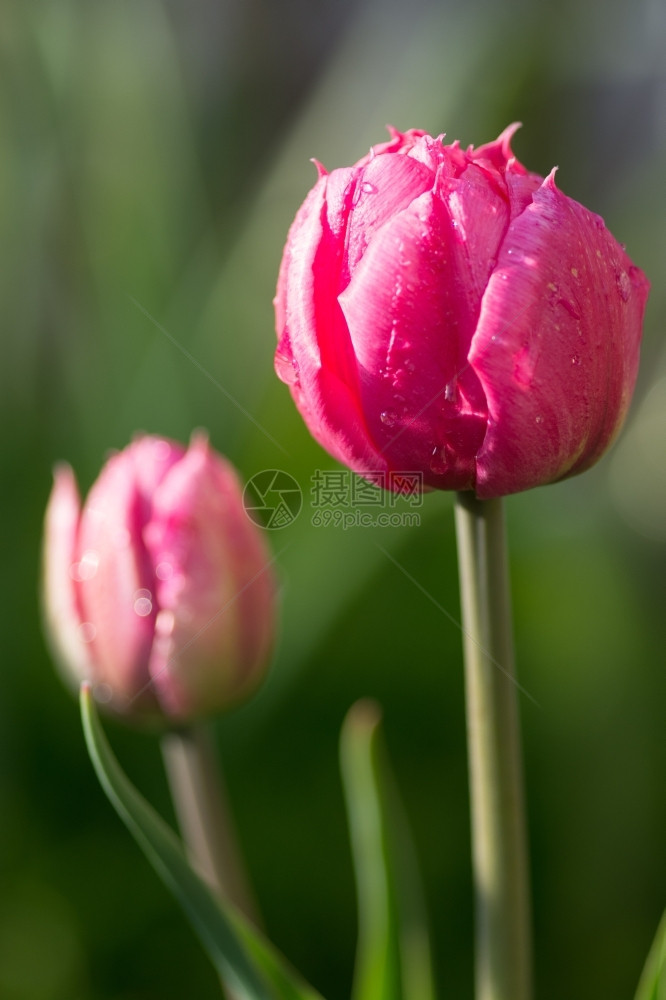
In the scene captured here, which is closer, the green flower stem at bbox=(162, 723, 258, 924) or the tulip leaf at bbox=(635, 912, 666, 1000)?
Answer: the tulip leaf at bbox=(635, 912, 666, 1000)

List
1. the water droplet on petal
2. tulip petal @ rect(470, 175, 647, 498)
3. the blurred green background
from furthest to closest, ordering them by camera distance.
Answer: the blurred green background < the water droplet on petal < tulip petal @ rect(470, 175, 647, 498)

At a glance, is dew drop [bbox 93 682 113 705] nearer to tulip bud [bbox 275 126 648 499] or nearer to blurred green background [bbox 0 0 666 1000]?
tulip bud [bbox 275 126 648 499]

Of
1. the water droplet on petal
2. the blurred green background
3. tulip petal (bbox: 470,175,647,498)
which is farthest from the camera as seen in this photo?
the blurred green background

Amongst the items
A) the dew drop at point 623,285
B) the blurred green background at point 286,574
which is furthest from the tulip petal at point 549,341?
the blurred green background at point 286,574

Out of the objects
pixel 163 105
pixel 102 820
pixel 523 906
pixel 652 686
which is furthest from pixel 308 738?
pixel 163 105

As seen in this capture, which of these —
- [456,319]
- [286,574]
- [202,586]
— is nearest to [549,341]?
[456,319]

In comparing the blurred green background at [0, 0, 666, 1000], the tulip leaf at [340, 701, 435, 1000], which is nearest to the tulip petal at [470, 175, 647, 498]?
the tulip leaf at [340, 701, 435, 1000]

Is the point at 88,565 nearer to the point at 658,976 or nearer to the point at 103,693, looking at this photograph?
the point at 103,693
